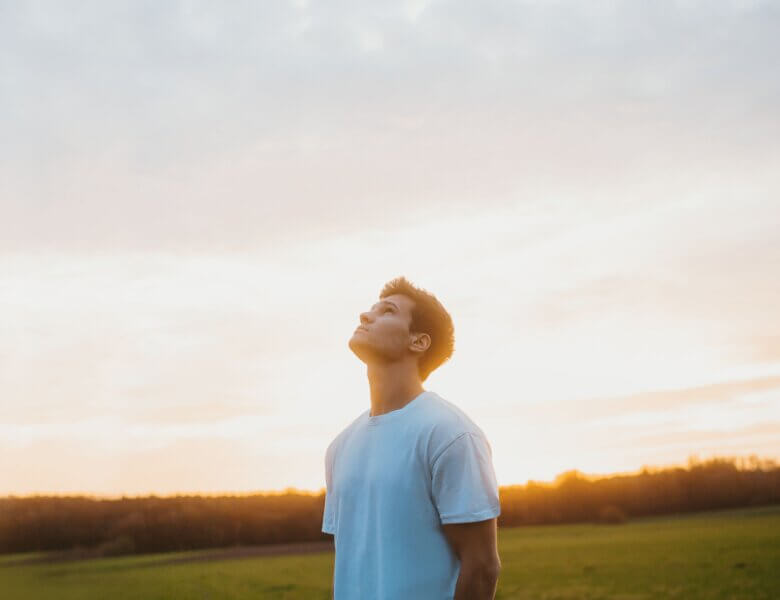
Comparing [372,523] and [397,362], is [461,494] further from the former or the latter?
[397,362]

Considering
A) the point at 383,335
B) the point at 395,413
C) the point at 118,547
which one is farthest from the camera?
the point at 118,547

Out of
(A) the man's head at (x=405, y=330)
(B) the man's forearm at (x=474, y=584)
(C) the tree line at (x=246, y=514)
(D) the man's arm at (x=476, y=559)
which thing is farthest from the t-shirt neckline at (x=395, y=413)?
(C) the tree line at (x=246, y=514)

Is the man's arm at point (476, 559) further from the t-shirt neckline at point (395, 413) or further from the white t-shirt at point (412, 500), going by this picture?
the t-shirt neckline at point (395, 413)

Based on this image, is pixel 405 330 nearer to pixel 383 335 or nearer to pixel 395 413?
pixel 383 335

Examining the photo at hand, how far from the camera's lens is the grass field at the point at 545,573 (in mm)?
13047

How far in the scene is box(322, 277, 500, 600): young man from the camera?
2.37 meters

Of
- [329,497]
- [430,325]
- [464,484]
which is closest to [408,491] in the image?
[464,484]

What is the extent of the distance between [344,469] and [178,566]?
42.4ft

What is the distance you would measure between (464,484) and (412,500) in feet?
0.59

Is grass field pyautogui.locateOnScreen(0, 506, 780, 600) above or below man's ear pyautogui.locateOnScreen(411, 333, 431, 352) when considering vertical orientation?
below

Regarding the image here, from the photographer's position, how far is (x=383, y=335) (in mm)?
2723

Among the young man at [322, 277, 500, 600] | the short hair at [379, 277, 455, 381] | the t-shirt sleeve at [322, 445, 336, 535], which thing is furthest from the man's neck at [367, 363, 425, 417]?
the t-shirt sleeve at [322, 445, 336, 535]

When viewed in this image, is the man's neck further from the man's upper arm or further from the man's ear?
the man's upper arm

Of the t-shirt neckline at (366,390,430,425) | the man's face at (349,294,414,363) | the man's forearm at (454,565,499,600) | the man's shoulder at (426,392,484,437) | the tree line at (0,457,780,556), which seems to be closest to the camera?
the man's forearm at (454,565,499,600)
